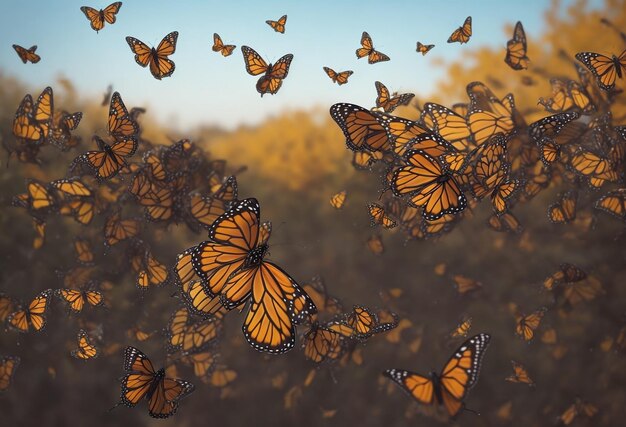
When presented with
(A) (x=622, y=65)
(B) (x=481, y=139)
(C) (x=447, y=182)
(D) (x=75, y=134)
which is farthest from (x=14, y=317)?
(A) (x=622, y=65)

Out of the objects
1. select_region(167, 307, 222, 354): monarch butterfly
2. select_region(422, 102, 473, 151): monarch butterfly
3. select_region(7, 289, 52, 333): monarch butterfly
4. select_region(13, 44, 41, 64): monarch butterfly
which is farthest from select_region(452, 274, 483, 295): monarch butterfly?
select_region(13, 44, 41, 64): monarch butterfly

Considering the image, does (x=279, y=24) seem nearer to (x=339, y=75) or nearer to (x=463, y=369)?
(x=339, y=75)

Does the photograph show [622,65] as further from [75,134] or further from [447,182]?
[75,134]

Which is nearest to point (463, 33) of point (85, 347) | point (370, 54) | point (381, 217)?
point (370, 54)

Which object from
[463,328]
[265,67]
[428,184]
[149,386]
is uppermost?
[265,67]

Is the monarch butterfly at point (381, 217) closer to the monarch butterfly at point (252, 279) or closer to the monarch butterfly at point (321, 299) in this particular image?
the monarch butterfly at point (321, 299)

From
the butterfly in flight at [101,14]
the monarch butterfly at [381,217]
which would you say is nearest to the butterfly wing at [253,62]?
the butterfly in flight at [101,14]
